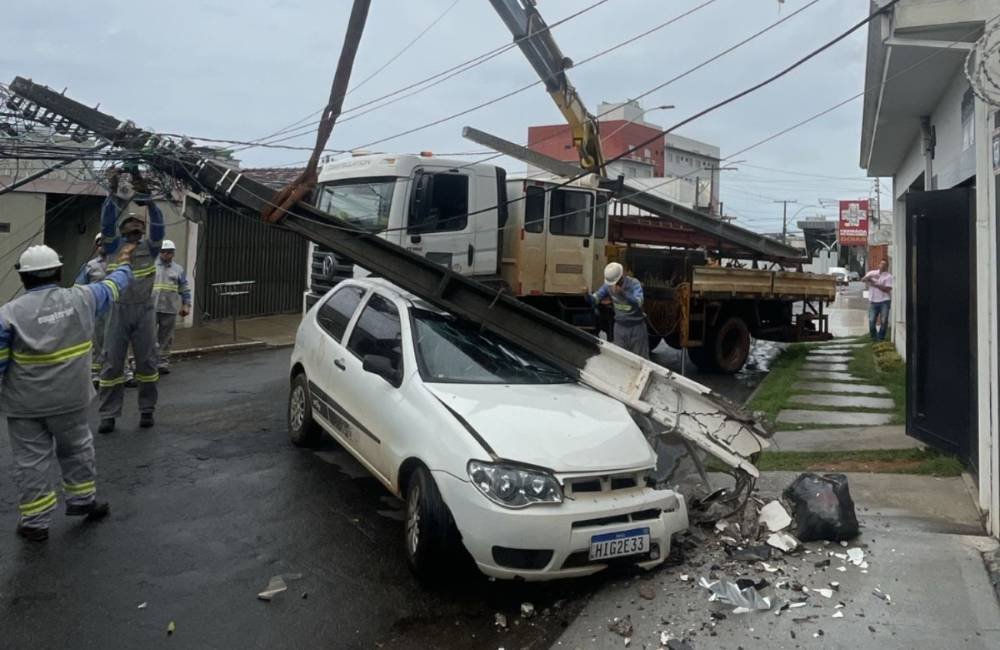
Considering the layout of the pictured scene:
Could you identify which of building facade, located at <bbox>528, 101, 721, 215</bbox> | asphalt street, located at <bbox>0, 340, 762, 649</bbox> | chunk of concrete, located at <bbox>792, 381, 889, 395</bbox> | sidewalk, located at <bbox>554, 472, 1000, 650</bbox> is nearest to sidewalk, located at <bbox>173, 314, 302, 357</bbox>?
asphalt street, located at <bbox>0, 340, 762, 649</bbox>

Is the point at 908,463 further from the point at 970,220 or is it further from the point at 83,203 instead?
the point at 83,203

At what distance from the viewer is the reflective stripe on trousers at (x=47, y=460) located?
460cm

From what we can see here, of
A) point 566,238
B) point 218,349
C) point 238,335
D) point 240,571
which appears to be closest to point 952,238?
point 240,571

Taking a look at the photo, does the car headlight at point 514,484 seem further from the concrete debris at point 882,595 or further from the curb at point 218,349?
the curb at point 218,349

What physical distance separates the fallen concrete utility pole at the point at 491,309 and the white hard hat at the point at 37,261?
2303mm

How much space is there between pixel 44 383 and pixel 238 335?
10.1m

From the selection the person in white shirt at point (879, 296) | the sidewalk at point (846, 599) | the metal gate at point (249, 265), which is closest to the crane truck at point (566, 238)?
the person in white shirt at point (879, 296)

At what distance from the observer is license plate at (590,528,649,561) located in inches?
158

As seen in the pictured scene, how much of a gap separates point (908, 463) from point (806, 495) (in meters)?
1.92

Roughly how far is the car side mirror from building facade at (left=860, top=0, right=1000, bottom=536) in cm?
363

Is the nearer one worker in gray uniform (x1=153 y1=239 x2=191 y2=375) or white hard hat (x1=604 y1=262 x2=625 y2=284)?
white hard hat (x1=604 y1=262 x2=625 y2=284)

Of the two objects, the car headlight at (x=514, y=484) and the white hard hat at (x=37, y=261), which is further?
the white hard hat at (x=37, y=261)

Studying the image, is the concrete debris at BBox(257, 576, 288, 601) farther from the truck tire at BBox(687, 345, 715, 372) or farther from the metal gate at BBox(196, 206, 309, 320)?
the metal gate at BBox(196, 206, 309, 320)

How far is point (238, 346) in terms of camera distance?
13.1 m
